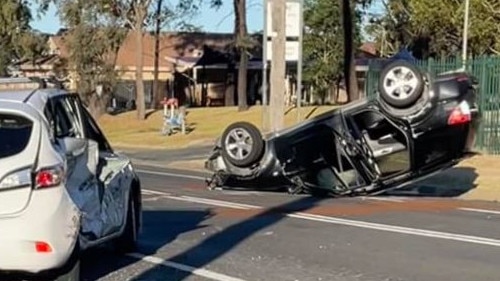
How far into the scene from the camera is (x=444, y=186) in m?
23.0

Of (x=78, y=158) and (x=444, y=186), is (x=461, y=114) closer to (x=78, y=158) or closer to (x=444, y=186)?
(x=444, y=186)

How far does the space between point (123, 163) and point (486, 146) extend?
17.5 m

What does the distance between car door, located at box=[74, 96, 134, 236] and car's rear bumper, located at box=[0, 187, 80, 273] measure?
1.74 metres

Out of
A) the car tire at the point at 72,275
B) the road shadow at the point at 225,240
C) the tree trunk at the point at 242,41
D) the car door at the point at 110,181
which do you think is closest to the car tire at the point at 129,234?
the car door at the point at 110,181

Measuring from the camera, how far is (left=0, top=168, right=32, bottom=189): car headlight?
8656 millimetres

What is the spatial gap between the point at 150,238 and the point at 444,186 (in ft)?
35.4

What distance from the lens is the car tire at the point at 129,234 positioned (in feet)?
38.6

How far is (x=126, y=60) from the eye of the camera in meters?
89.6

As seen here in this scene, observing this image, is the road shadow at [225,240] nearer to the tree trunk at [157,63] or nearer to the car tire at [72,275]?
the car tire at [72,275]

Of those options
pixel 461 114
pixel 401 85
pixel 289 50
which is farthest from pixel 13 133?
pixel 289 50

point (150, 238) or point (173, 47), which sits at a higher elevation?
point (173, 47)

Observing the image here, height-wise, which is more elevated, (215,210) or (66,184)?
(66,184)

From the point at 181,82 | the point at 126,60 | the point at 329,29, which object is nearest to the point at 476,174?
the point at 329,29

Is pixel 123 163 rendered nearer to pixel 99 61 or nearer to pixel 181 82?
pixel 99 61
